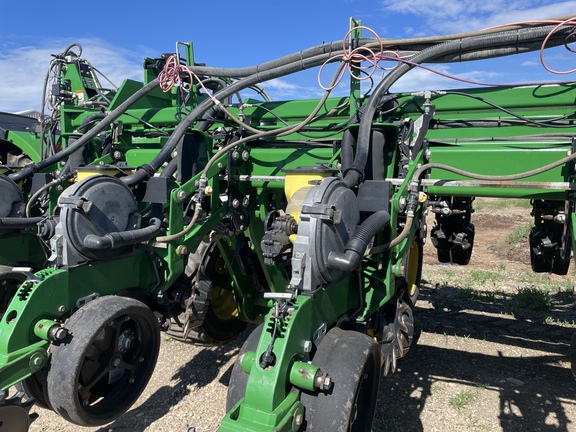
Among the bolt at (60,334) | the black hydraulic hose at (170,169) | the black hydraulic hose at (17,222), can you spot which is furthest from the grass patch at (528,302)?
the black hydraulic hose at (17,222)

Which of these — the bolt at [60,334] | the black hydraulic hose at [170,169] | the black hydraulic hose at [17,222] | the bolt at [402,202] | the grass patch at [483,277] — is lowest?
the grass patch at [483,277]

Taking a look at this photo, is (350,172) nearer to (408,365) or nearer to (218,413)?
(218,413)

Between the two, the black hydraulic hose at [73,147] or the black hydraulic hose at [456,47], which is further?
the black hydraulic hose at [73,147]

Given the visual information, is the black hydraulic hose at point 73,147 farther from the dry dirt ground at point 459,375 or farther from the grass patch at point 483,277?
the grass patch at point 483,277

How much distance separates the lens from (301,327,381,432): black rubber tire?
188cm

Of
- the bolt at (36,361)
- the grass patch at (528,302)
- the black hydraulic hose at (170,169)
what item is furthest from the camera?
the grass patch at (528,302)

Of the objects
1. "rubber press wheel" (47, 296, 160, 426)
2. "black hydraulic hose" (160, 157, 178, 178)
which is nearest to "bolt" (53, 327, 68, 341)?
"rubber press wheel" (47, 296, 160, 426)

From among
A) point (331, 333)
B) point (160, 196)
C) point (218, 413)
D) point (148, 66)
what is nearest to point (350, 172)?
point (331, 333)

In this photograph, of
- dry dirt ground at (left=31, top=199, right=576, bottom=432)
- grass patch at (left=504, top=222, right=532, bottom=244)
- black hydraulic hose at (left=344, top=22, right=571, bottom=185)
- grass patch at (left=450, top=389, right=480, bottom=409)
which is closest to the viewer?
black hydraulic hose at (left=344, top=22, right=571, bottom=185)

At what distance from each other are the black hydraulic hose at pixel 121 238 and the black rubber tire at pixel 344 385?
1.23 m

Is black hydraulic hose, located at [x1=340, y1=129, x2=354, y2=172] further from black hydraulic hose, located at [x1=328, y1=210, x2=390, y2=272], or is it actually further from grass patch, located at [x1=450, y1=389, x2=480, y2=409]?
grass patch, located at [x1=450, y1=389, x2=480, y2=409]

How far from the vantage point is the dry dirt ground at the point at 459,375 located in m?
3.29

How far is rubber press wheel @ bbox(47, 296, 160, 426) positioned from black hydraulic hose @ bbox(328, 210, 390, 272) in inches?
48.2

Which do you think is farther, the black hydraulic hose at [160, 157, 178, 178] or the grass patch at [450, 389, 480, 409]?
the grass patch at [450, 389, 480, 409]
